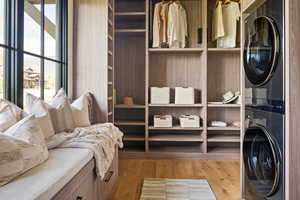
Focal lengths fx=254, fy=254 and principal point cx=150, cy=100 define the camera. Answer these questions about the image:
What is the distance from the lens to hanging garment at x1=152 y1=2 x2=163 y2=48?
12.1ft

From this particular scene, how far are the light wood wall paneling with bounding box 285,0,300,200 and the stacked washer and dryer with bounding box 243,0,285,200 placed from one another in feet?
0.17

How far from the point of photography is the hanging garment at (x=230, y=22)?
365cm

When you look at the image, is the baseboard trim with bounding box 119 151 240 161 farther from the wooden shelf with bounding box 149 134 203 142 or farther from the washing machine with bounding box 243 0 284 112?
the washing machine with bounding box 243 0 284 112

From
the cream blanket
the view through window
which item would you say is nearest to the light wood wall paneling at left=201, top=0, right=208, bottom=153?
the cream blanket

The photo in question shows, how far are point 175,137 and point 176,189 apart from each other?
1.29 metres

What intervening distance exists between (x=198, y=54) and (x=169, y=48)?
59 centimetres

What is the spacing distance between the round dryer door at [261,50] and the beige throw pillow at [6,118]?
1.66 metres

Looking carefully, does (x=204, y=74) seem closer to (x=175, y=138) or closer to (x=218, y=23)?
(x=218, y=23)

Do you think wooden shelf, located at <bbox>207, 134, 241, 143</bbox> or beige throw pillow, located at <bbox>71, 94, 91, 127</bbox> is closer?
beige throw pillow, located at <bbox>71, 94, 91, 127</bbox>

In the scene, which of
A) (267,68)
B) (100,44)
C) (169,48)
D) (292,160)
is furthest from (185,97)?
(292,160)

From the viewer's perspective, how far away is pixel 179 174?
120 inches

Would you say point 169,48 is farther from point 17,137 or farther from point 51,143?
point 17,137

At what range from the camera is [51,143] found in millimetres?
1725

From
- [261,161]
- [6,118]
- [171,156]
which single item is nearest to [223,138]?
[171,156]
